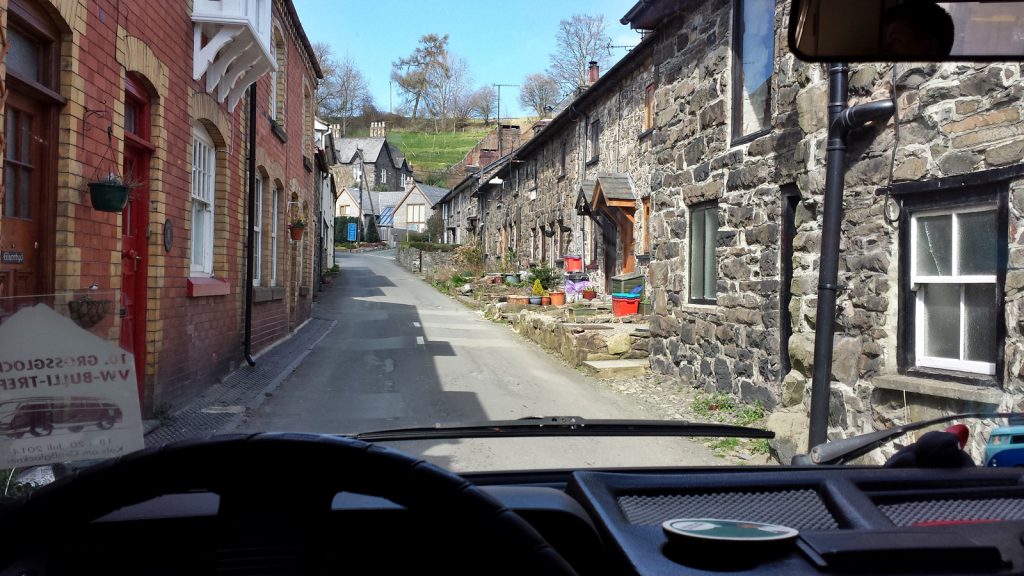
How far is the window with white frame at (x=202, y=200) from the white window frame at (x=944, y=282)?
756 centimetres

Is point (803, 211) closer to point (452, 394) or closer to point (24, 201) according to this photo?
point (452, 394)

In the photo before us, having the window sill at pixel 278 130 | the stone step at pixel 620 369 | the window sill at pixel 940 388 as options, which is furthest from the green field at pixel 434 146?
the window sill at pixel 940 388

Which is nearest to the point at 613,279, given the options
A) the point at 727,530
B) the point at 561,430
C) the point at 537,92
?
the point at 561,430

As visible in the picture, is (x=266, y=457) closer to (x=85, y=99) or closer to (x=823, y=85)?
(x=85, y=99)

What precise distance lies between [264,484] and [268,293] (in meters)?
12.6

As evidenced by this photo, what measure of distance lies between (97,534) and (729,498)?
4.66 ft

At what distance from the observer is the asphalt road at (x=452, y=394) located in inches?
220

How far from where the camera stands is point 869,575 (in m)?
1.53

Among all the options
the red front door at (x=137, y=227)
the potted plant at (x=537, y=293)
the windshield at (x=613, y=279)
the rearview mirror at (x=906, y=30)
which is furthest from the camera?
the potted plant at (x=537, y=293)

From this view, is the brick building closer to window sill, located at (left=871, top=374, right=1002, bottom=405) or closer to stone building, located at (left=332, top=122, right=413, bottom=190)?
window sill, located at (left=871, top=374, right=1002, bottom=405)

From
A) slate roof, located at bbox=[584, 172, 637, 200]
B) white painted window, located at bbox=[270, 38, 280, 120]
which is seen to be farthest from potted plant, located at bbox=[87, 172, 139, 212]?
slate roof, located at bbox=[584, 172, 637, 200]

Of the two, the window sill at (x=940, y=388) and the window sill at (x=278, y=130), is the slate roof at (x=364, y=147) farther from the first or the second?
the window sill at (x=940, y=388)

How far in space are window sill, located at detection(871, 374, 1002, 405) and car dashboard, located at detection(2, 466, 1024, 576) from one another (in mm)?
3720

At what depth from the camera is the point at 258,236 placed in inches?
516
